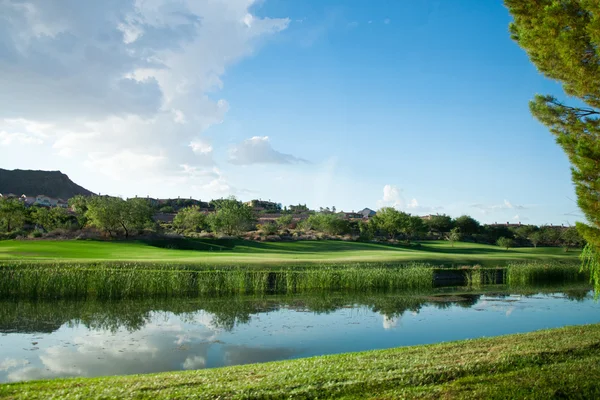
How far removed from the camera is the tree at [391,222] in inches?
2729

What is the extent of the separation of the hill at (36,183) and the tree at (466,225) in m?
130

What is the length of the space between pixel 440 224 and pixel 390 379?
85029mm

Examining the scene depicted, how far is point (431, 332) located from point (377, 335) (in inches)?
80.9

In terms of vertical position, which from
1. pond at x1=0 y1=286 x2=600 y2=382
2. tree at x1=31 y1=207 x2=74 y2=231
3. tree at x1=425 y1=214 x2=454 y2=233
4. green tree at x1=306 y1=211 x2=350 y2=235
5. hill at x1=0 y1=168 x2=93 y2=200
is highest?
hill at x1=0 y1=168 x2=93 y2=200

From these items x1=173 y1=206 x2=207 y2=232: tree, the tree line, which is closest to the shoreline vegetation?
the tree line

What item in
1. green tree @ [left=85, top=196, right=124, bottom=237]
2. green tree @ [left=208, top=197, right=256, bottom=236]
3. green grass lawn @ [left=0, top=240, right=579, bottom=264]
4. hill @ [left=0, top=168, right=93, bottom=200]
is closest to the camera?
green grass lawn @ [left=0, top=240, right=579, bottom=264]

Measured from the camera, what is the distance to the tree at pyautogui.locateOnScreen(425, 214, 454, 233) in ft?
292

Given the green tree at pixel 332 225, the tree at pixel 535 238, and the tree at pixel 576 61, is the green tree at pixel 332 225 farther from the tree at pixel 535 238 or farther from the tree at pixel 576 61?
the tree at pixel 576 61

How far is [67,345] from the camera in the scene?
44.2 feet

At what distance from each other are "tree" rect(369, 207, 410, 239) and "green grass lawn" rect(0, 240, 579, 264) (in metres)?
9.31

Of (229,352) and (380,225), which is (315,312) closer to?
(229,352)

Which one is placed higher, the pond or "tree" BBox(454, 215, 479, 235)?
"tree" BBox(454, 215, 479, 235)

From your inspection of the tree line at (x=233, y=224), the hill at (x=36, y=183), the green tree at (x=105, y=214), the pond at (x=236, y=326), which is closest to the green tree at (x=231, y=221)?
the tree line at (x=233, y=224)

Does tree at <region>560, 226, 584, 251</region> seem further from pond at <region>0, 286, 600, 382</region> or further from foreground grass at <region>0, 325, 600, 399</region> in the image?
foreground grass at <region>0, 325, 600, 399</region>
